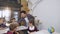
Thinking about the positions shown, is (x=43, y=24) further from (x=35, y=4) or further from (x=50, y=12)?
(x=35, y=4)

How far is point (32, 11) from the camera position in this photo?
4586 mm

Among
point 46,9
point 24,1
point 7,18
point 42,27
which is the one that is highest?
point 24,1

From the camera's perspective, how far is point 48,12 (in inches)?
171

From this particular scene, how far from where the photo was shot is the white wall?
4.18 meters

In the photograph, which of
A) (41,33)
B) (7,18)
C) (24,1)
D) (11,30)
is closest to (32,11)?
(24,1)

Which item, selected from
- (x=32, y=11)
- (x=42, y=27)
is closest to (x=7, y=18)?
(x=32, y=11)

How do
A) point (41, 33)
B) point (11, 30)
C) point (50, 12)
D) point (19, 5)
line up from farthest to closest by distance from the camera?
point (19, 5) < point (50, 12) < point (41, 33) < point (11, 30)

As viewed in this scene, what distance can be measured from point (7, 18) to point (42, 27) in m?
1.31

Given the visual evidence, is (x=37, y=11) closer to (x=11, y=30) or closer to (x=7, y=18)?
(x=7, y=18)

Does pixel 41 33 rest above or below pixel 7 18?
below

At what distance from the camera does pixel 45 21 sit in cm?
441

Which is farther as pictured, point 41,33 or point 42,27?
point 42,27

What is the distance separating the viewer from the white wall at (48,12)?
4.18m

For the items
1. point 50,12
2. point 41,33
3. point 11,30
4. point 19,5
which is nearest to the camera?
point 11,30
